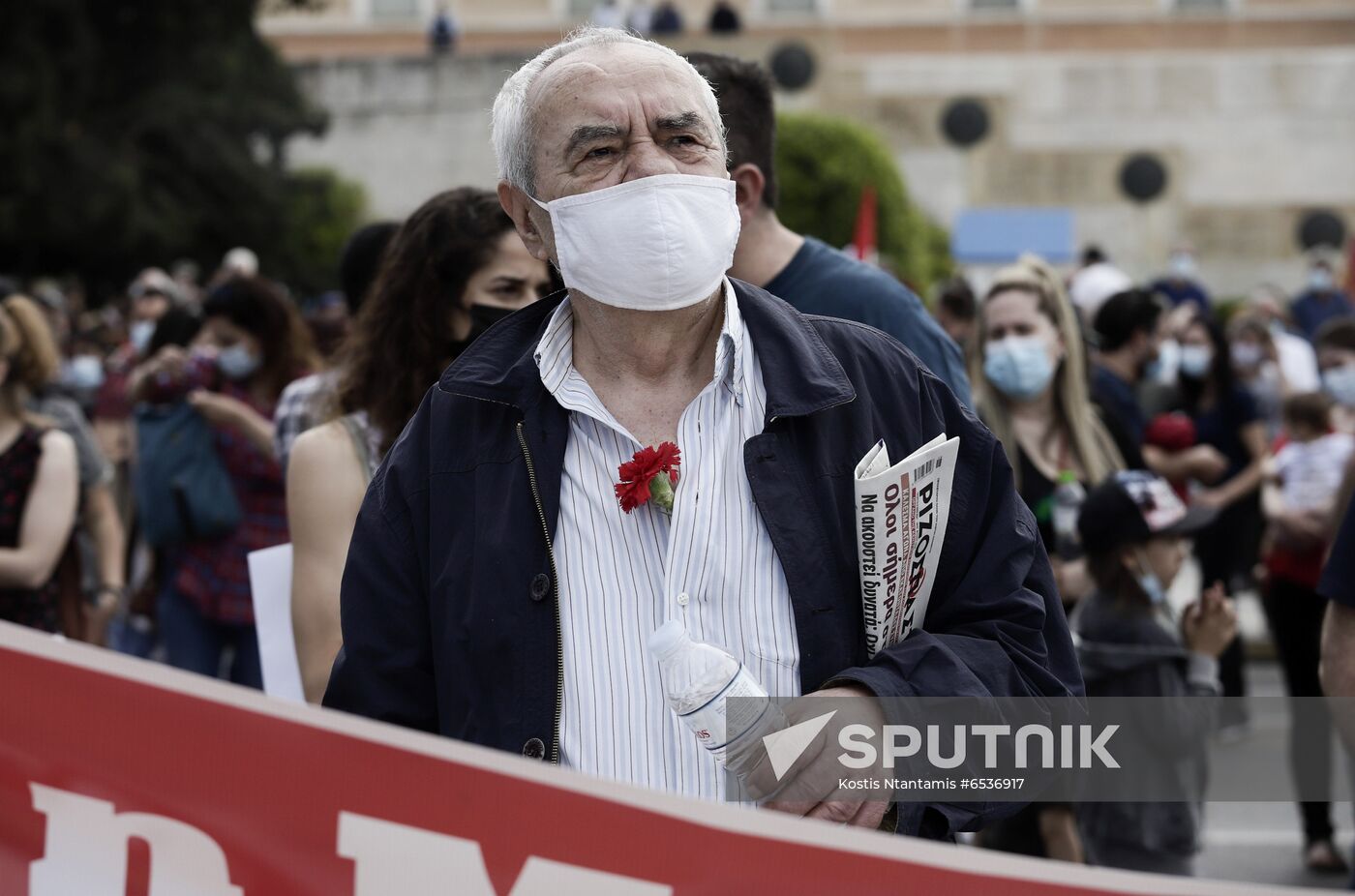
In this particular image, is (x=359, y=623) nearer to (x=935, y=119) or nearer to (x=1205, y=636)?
(x=1205, y=636)

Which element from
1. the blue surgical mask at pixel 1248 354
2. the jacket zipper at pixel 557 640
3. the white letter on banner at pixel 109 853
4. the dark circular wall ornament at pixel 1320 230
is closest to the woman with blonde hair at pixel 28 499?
the white letter on banner at pixel 109 853

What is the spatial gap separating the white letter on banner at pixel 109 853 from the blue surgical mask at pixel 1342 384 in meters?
7.03

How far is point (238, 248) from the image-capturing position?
26.4 m

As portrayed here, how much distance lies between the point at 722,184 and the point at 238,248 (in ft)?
81.6

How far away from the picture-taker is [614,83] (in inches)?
97.2

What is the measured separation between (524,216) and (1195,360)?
8.39 metres

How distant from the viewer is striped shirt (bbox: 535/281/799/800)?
2.37 meters

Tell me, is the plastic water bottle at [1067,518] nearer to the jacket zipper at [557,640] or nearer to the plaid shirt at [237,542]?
the plaid shirt at [237,542]

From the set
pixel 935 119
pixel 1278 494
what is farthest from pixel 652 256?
pixel 935 119

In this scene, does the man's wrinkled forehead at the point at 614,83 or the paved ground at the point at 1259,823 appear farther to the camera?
the paved ground at the point at 1259,823

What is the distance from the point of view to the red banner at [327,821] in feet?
6.10

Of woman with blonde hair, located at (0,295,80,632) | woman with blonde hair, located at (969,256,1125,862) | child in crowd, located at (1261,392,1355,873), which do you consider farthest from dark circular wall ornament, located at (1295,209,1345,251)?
woman with blonde hair, located at (0,295,80,632)

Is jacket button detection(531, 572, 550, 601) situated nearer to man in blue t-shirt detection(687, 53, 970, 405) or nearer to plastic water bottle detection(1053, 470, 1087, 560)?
man in blue t-shirt detection(687, 53, 970, 405)

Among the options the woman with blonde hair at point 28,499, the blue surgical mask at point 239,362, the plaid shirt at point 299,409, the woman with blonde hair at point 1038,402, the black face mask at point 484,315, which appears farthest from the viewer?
the blue surgical mask at point 239,362
